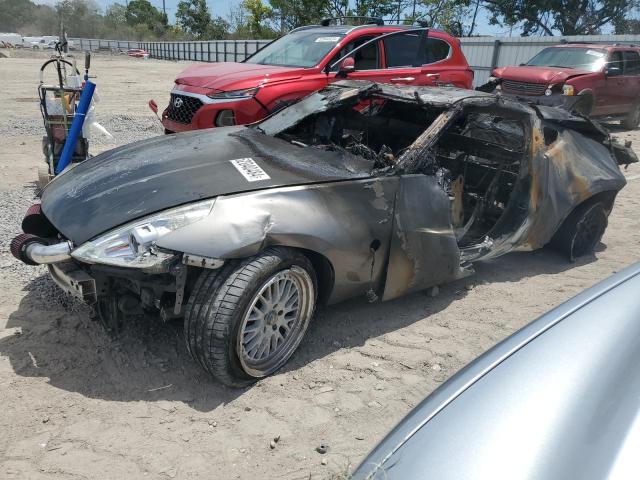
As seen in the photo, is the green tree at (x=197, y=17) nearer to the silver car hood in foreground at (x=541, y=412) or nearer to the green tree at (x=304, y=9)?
the green tree at (x=304, y=9)

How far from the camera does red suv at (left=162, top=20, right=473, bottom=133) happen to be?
6390 mm

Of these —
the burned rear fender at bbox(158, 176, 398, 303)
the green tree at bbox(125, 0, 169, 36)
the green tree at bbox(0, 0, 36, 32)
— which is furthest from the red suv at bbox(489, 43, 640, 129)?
the green tree at bbox(0, 0, 36, 32)

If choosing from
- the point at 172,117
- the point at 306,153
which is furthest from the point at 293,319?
the point at 172,117

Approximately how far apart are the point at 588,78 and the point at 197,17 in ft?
188

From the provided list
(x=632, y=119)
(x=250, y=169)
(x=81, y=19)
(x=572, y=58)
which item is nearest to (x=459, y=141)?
(x=250, y=169)

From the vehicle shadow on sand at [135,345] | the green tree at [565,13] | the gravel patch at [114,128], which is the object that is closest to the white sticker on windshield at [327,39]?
the gravel patch at [114,128]

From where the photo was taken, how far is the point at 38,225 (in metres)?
3.13

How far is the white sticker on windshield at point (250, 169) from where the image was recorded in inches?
116

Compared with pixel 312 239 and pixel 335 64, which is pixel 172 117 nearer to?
pixel 335 64

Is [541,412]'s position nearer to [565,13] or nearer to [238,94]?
[238,94]

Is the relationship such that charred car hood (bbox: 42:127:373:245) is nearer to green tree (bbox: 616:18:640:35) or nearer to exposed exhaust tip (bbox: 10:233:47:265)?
exposed exhaust tip (bbox: 10:233:47:265)

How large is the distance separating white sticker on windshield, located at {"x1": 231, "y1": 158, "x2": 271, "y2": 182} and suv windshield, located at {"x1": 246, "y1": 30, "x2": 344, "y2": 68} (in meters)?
4.21

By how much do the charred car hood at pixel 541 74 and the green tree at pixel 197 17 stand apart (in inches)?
2152

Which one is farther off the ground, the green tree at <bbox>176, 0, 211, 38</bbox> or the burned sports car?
the green tree at <bbox>176, 0, 211, 38</bbox>
